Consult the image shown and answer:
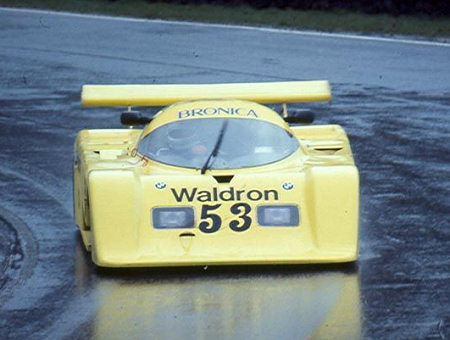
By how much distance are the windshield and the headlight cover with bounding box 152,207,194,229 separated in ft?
2.16

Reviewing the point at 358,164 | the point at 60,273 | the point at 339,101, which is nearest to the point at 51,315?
the point at 60,273

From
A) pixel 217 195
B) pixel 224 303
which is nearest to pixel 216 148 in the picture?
pixel 217 195

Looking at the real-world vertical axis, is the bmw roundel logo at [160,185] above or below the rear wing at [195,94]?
above

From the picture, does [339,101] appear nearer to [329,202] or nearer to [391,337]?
[329,202]

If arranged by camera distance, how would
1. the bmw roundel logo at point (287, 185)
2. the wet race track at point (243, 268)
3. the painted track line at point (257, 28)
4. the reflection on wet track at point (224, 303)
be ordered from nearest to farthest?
the reflection on wet track at point (224, 303), the wet race track at point (243, 268), the bmw roundel logo at point (287, 185), the painted track line at point (257, 28)

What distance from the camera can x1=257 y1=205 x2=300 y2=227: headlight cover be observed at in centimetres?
1031

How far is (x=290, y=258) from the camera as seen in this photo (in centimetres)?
1008

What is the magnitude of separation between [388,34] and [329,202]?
47.5ft

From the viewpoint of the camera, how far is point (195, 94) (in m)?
12.7

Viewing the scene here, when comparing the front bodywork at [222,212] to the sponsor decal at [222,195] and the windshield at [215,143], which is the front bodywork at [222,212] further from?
the windshield at [215,143]

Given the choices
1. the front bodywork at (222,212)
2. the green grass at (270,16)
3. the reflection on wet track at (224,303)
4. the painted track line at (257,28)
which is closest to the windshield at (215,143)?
the front bodywork at (222,212)

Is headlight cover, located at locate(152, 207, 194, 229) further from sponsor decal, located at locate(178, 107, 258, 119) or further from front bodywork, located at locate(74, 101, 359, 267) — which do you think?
sponsor decal, located at locate(178, 107, 258, 119)

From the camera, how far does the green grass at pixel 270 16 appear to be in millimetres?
25219

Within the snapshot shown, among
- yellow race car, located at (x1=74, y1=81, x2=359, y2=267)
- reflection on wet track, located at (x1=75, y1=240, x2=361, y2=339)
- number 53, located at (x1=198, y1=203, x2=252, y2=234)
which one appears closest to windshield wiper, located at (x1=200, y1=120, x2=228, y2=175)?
yellow race car, located at (x1=74, y1=81, x2=359, y2=267)
